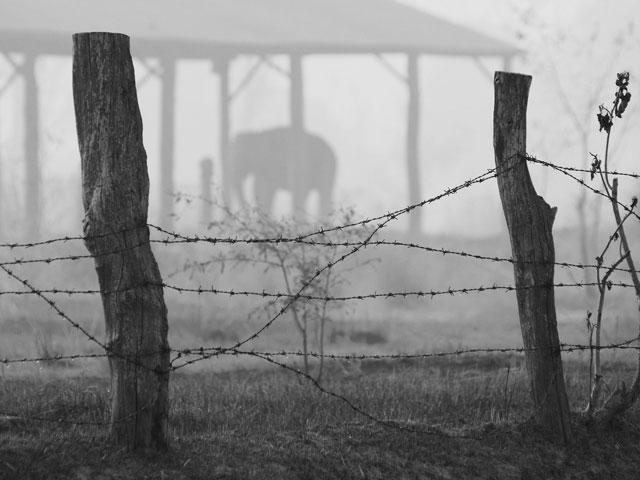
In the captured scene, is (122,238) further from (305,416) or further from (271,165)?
(271,165)

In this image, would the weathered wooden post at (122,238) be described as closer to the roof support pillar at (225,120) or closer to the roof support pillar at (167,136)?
the roof support pillar at (167,136)

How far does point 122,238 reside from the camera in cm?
595

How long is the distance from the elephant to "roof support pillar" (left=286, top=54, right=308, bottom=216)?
0.04m

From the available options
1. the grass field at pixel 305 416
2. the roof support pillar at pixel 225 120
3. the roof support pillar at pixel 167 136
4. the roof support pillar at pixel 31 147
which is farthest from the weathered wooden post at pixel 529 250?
the roof support pillar at pixel 225 120

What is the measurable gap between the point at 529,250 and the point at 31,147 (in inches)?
761

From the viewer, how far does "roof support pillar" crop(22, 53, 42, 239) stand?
78.6 ft

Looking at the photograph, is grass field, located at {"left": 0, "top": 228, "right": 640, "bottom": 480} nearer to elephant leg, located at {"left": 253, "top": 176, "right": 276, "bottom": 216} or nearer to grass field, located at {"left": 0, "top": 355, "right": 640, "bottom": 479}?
grass field, located at {"left": 0, "top": 355, "right": 640, "bottom": 479}

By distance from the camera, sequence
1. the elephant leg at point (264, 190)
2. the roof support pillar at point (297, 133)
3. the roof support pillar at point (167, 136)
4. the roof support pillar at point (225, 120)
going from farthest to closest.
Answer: the elephant leg at point (264, 190) < the roof support pillar at point (225, 120) < the roof support pillar at point (297, 133) < the roof support pillar at point (167, 136)

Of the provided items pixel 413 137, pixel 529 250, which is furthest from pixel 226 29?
pixel 529 250

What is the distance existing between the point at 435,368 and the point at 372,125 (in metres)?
50.8

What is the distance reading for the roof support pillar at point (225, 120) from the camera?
27891 millimetres

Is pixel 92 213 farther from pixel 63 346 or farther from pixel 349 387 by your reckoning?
pixel 63 346

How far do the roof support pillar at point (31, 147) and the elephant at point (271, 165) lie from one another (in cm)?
528

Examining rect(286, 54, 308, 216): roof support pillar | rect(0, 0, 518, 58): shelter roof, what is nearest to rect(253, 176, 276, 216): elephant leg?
rect(286, 54, 308, 216): roof support pillar
